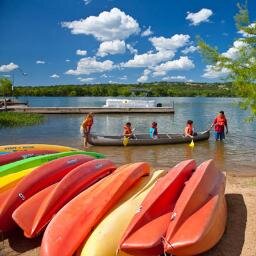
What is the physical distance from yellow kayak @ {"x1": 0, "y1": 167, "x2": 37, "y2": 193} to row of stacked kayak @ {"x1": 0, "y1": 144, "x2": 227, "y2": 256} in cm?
2

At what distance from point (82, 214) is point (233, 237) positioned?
2392 mm

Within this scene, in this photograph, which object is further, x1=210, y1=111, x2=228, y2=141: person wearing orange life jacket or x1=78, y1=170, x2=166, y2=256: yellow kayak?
x1=210, y1=111, x2=228, y2=141: person wearing orange life jacket

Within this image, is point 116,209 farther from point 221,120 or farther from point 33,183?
point 221,120

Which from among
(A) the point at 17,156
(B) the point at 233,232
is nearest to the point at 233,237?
(B) the point at 233,232

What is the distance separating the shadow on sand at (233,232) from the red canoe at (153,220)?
32.8 inches

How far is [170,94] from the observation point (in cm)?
18212

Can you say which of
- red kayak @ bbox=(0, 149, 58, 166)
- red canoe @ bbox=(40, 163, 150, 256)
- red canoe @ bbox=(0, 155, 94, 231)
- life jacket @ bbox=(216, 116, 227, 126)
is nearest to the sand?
red canoe @ bbox=(0, 155, 94, 231)

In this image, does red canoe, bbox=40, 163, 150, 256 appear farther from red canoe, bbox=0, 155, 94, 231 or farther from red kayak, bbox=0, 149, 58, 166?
red kayak, bbox=0, 149, 58, 166

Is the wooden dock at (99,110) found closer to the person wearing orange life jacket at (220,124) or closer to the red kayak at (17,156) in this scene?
the person wearing orange life jacket at (220,124)

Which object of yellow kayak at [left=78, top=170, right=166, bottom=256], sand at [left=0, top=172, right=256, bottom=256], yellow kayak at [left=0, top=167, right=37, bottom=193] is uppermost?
yellow kayak at [left=0, top=167, right=37, bottom=193]

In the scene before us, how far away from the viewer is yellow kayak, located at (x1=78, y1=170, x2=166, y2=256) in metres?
5.02

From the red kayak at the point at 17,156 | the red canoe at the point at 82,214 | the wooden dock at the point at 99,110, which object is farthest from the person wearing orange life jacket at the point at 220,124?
the wooden dock at the point at 99,110

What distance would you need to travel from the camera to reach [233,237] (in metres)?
5.78

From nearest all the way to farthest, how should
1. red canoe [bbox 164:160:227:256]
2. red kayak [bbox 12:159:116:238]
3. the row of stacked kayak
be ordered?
1. red canoe [bbox 164:160:227:256]
2. the row of stacked kayak
3. red kayak [bbox 12:159:116:238]
